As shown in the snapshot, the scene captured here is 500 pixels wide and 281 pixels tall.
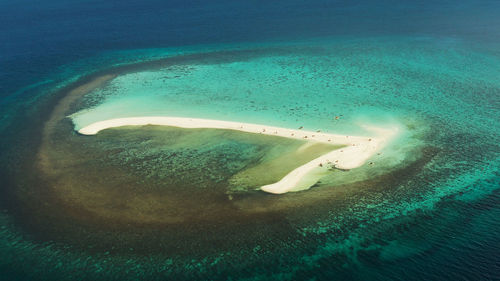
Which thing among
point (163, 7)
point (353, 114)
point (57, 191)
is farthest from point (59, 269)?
point (163, 7)

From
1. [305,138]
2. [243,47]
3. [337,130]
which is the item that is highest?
[243,47]

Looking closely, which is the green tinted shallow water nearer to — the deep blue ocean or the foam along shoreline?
the deep blue ocean

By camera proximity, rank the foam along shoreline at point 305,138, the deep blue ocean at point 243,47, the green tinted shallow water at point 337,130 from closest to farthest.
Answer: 1. the deep blue ocean at point 243,47
2. the green tinted shallow water at point 337,130
3. the foam along shoreline at point 305,138

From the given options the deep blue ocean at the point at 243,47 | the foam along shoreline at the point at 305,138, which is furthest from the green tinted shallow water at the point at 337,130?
the foam along shoreline at the point at 305,138

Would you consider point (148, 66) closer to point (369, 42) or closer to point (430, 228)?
point (369, 42)

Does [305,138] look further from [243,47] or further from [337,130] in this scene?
[243,47]

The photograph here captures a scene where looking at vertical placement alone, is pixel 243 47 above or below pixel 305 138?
above

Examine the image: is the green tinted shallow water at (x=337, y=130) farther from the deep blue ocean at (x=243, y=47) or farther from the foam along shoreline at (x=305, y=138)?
the foam along shoreline at (x=305, y=138)

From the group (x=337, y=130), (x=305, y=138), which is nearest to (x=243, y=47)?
(x=337, y=130)
